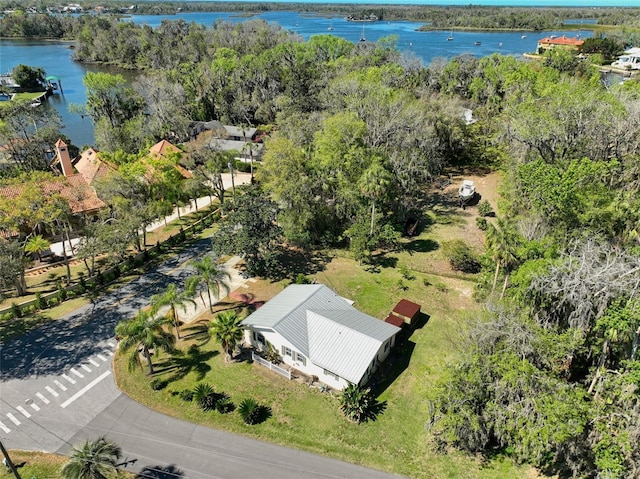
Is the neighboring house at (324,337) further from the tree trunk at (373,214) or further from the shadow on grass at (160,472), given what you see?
the tree trunk at (373,214)

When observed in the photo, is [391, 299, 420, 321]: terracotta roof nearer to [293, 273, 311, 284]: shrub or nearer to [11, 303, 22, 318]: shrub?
[293, 273, 311, 284]: shrub

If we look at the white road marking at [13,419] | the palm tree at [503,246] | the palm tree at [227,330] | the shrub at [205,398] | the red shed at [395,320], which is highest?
the palm tree at [503,246]

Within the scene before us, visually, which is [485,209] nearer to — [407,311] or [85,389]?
[407,311]

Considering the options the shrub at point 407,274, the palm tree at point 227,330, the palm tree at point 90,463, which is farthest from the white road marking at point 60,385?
the shrub at point 407,274

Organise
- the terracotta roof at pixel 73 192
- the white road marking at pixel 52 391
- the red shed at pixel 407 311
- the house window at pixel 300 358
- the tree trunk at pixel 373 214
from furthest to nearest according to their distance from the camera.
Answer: the tree trunk at pixel 373 214 < the terracotta roof at pixel 73 192 < the red shed at pixel 407 311 < the house window at pixel 300 358 < the white road marking at pixel 52 391

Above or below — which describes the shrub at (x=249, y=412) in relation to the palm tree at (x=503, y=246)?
below

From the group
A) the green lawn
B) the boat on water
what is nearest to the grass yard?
the green lawn
